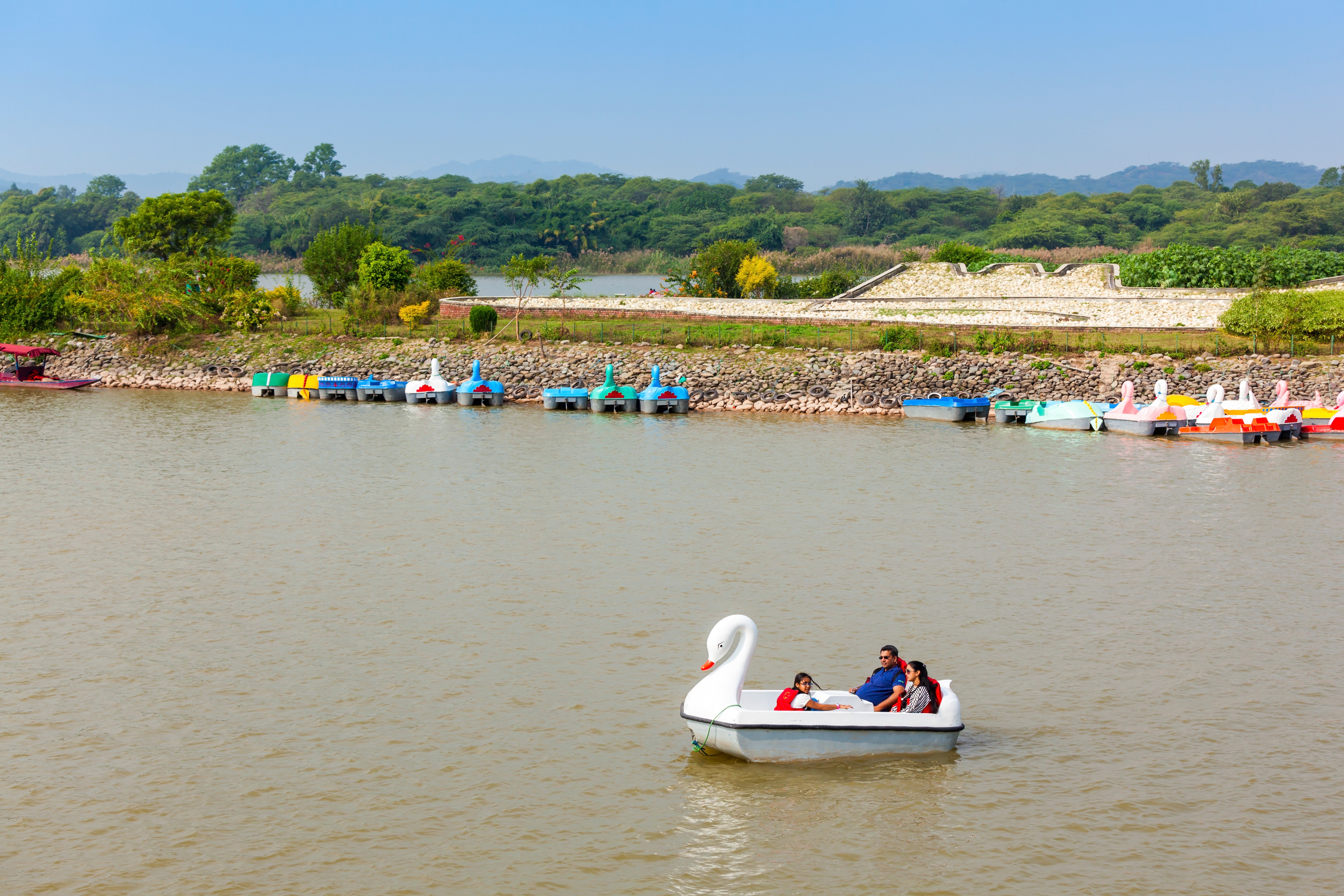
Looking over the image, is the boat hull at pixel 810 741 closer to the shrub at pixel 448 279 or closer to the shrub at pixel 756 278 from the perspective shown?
the shrub at pixel 448 279

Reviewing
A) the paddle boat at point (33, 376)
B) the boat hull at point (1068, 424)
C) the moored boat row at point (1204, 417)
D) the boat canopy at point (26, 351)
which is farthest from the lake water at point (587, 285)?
the moored boat row at point (1204, 417)

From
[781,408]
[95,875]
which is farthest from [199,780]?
[781,408]

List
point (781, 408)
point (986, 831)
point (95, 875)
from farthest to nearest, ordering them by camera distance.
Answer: point (781, 408)
point (986, 831)
point (95, 875)

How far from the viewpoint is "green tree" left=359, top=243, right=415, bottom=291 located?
60.8 metres

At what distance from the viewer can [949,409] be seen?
4312 centimetres

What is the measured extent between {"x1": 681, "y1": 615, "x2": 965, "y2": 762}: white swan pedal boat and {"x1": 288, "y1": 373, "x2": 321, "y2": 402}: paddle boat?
133 ft

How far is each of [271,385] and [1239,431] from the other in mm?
39438

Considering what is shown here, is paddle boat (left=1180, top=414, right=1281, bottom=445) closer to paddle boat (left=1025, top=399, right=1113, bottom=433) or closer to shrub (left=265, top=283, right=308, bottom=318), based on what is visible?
paddle boat (left=1025, top=399, right=1113, bottom=433)

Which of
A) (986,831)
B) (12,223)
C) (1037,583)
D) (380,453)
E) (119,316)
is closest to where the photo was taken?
(986,831)

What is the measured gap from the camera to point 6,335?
199 ft

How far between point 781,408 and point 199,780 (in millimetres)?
34826

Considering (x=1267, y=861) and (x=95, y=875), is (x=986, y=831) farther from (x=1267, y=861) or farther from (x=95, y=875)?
(x=95, y=875)

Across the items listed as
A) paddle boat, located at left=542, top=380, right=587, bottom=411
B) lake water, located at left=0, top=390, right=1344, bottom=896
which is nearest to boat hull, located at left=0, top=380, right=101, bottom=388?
paddle boat, located at left=542, top=380, right=587, bottom=411

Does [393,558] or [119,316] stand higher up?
[119,316]
